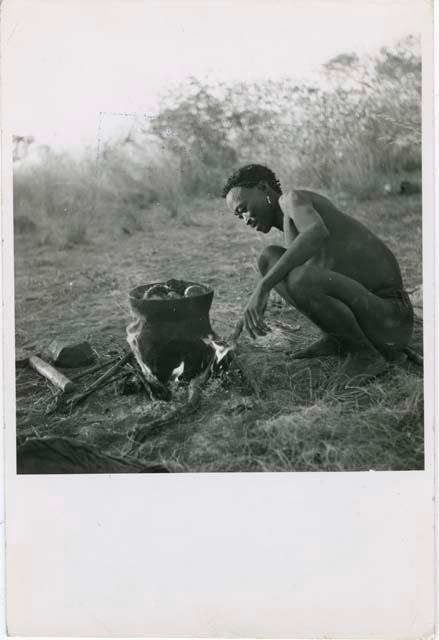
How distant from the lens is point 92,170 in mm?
3992

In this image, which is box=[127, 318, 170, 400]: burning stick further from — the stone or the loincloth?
the loincloth

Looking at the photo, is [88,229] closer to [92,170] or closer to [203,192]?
[92,170]

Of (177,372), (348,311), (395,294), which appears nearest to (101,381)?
(177,372)

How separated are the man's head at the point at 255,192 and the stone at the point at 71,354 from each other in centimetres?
134

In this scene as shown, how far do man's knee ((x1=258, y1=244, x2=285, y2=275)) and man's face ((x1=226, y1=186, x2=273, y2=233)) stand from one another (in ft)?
0.53

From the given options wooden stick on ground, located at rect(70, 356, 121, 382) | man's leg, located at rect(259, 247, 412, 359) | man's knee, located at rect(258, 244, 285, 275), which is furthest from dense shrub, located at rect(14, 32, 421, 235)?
wooden stick on ground, located at rect(70, 356, 121, 382)

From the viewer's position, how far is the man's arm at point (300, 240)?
381 cm

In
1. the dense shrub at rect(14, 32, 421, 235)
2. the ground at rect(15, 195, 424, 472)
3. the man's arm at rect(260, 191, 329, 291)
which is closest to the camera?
the ground at rect(15, 195, 424, 472)

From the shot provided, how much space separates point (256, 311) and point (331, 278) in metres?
0.51

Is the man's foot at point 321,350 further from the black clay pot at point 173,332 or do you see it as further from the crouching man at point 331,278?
the black clay pot at point 173,332

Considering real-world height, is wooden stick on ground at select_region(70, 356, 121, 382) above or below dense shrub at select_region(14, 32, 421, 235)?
below

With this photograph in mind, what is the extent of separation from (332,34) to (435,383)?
7.47ft

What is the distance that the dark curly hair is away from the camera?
12.9 ft

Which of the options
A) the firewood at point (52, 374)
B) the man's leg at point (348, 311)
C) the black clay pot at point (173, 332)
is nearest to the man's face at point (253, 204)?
the man's leg at point (348, 311)
